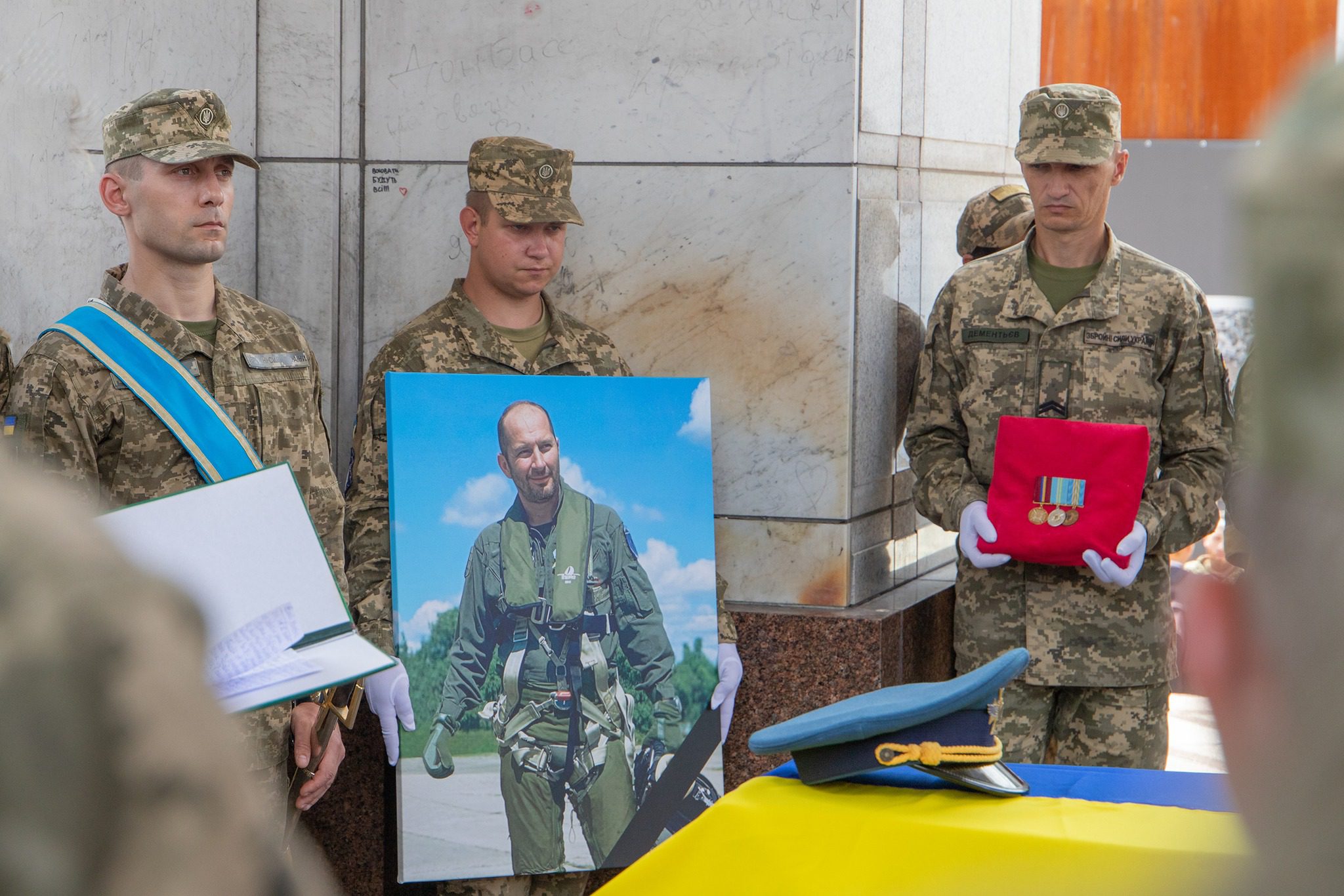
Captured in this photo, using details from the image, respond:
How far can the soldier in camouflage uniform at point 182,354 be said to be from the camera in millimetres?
3000

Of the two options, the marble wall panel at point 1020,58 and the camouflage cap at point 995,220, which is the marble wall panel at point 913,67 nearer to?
the camouflage cap at point 995,220

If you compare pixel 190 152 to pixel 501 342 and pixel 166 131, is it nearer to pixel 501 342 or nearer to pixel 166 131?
pixel 166 131

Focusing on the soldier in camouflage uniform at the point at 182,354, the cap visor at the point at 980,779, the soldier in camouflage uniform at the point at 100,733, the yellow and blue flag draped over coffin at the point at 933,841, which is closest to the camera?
the soldier in camouflage uniform at the point at 100,733

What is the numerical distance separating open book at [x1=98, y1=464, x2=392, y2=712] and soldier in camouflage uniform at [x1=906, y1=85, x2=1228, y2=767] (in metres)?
2.02

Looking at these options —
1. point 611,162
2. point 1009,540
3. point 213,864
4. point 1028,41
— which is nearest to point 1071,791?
point 1009,540

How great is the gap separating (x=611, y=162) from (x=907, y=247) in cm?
99

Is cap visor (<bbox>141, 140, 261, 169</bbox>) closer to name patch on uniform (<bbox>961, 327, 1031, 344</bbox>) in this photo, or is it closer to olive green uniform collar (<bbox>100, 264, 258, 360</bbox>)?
olive green uniform collar (<bbox>100, 264, 258, 360</bbox>)

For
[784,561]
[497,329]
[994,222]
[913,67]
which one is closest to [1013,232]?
[994,222]

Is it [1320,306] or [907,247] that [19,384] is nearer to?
[907,247]

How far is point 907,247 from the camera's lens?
4566 mm

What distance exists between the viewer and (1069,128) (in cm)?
407

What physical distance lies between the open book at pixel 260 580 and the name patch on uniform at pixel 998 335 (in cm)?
216

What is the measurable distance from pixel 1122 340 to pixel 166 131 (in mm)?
2472

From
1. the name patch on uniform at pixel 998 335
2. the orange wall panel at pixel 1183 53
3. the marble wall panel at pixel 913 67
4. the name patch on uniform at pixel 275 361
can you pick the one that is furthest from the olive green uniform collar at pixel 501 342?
the orange wall panel at pixel 1183 53
